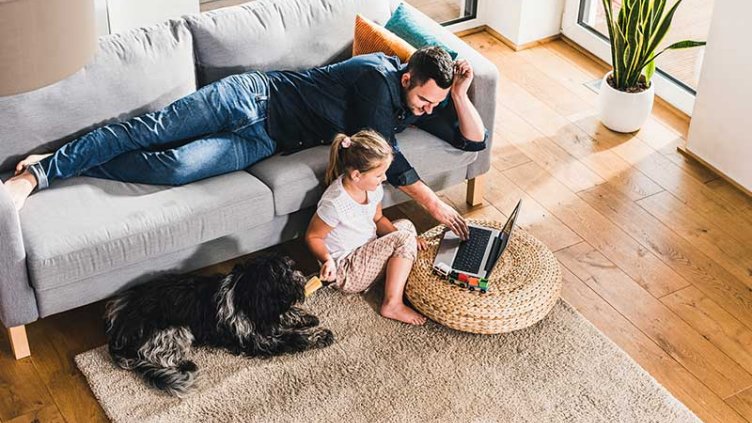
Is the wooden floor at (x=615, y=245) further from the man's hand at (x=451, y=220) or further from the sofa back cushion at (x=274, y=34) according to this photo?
the sofa back cushion at (x=274, y=34)

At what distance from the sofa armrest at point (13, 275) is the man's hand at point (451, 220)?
1306mm

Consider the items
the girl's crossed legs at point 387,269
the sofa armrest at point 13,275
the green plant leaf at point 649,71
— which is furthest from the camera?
the green plant leaf at point 649,71

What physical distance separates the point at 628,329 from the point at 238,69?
62.7 inches

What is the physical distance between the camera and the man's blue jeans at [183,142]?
322 cm

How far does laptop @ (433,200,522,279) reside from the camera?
325 cm

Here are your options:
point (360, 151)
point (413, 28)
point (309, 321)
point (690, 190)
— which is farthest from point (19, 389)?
point (690, 190)

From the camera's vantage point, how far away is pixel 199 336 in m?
3.13

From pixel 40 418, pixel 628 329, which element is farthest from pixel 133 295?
pixel 628 329

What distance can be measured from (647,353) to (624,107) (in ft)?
4.50

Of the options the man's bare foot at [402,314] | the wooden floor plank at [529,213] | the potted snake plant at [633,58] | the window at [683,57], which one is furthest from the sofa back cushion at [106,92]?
the window at [683,57]

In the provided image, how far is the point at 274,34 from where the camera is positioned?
358 centimetres

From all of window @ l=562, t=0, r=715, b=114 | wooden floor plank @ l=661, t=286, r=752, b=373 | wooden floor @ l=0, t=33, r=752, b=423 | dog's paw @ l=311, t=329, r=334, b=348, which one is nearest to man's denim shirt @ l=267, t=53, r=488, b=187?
wooden floor @ l=0, t=33, r=752, b=423

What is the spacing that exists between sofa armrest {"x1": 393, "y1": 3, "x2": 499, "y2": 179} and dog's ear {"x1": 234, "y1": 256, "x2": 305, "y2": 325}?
36.9 inches

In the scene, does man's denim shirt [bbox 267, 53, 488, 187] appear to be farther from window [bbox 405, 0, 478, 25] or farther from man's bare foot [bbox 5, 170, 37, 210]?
window [bbox 405, 0, 478, 25]
